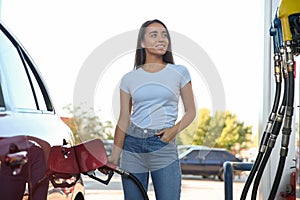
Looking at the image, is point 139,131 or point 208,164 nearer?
point 139,131

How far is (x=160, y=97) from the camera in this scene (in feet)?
11.6

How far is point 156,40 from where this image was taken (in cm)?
367

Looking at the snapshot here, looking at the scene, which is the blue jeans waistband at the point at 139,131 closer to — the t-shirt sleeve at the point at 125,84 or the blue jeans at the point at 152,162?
the blue jeans at the point at 152,162

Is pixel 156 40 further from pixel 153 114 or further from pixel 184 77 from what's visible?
pixel 153 114

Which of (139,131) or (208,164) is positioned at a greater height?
(139,131)

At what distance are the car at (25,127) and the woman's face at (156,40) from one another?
861 millimetres

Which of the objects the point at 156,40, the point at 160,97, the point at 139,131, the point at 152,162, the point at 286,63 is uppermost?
the point at 156,40

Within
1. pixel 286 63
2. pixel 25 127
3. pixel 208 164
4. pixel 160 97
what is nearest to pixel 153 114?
pixel 160 97

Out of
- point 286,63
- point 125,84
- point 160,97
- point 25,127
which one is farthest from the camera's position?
point 125,84

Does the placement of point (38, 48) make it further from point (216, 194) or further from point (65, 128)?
point (65, 128)

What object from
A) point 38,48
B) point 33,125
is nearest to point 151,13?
point 33,125

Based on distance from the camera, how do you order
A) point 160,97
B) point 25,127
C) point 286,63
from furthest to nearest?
point 160,97
point 286,63
point 25,127

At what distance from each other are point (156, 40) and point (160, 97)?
0.33 metres

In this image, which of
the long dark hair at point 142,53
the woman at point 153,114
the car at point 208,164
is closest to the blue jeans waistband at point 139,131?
the woman at point 153,114
